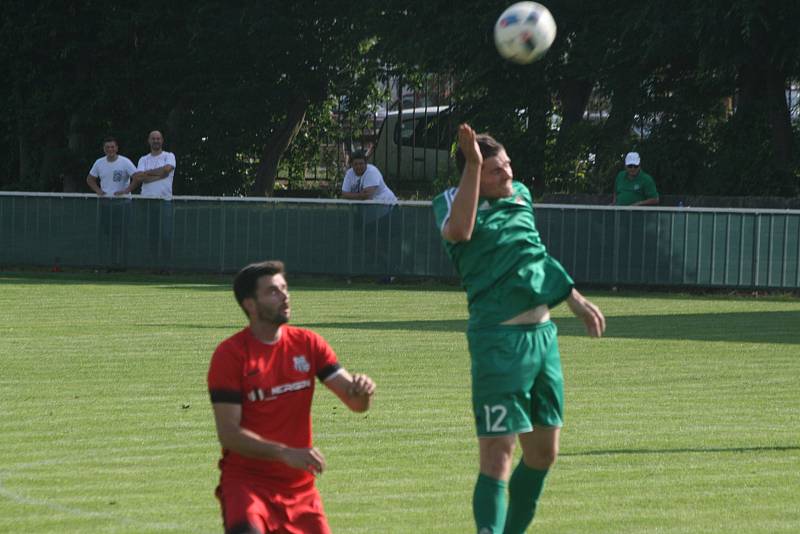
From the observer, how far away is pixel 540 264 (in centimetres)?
721

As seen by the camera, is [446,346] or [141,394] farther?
[446,346]

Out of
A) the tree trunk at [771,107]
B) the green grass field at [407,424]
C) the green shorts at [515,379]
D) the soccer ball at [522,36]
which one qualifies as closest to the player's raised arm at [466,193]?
the green shorts at [515,379]

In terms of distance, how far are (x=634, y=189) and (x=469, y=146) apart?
17227 millimetres

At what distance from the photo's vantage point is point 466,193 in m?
6.90

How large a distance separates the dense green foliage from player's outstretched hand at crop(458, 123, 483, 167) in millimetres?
20251

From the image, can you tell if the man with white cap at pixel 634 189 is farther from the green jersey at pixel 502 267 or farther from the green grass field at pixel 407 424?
the green jersey at pixel 502 267

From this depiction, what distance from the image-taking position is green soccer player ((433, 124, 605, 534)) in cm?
690

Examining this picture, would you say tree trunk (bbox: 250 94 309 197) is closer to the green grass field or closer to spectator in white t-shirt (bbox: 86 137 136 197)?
spectator in white t-shirt (bbox: 86 137 136 197)

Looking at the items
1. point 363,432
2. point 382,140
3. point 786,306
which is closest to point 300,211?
point 786,306

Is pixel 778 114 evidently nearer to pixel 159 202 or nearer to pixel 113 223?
pixel 159 202

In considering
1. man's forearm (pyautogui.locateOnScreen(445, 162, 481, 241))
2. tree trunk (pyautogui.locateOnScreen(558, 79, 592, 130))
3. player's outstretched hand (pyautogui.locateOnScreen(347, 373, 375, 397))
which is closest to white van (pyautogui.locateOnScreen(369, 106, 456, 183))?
tree trunk (pyautogui.locateOnScreen(558, 79, 592, 130))

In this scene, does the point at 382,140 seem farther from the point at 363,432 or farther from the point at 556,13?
the point at 363,432

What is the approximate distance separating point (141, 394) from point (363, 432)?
2466mm

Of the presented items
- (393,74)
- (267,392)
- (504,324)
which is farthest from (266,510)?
Answer: (393,74)
